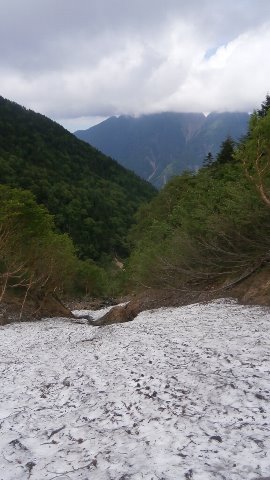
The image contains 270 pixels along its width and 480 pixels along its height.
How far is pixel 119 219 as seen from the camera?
109375mm

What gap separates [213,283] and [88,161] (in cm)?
13096

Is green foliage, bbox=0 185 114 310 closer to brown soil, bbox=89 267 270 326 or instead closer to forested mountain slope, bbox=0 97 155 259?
brown soil, bbox=89 267 270 326

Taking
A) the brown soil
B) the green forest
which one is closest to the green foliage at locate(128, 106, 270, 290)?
the green forest

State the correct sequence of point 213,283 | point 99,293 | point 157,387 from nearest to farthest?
point 157,387 → point 213,283 → point 99,293

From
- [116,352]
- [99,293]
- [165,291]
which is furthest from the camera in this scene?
[99,293]

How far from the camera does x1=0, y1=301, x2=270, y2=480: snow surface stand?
492cm

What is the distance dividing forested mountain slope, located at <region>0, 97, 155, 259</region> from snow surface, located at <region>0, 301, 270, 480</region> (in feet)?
222

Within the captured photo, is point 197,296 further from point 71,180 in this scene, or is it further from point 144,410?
point 71,180

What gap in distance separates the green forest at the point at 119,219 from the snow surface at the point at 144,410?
6.38 meters

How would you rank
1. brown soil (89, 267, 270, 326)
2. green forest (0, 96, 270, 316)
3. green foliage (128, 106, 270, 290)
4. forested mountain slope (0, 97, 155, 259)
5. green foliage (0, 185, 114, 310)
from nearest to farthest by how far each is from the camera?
green foliage (128, 106, 270, 290)
brown soil (89, 267, 270, 326)
green forest (0, 96, 270, 316)
green foliage (0, 185, 114, 310)
forested mountain slope (0, 97, 155, 259)

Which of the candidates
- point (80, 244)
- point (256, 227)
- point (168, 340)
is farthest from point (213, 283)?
point (80, 244)

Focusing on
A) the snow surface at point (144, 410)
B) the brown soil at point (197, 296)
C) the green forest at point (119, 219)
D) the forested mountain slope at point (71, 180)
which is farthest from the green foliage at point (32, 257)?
the forested mountain slope at point (71, 180)

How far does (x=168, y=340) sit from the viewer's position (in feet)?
34.8

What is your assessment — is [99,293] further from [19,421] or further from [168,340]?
[19,421]
